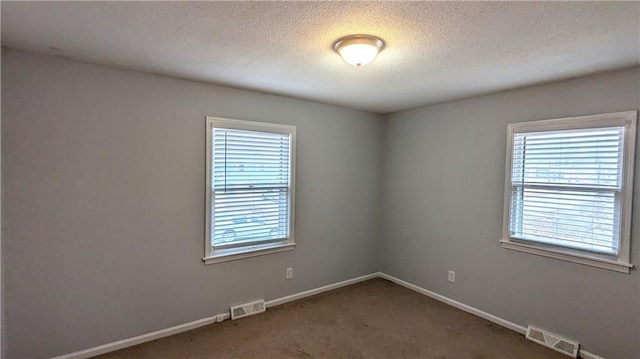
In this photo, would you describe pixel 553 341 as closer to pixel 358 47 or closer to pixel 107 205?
pixel 358 47

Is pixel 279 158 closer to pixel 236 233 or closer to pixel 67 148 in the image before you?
pixel 236 233

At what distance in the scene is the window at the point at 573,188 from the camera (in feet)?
8.10

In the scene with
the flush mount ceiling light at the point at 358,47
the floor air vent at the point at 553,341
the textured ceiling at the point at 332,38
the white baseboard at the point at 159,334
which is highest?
the textured ceiling at the point at 332,38

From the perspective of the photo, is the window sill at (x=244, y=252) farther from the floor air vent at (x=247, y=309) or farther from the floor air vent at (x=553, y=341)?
the floor air vent at (x=553, y=341)

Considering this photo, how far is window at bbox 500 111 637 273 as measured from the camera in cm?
247

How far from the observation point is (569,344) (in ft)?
8.82

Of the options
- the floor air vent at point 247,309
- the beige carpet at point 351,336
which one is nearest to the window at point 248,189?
the floor air vent at point 247,309

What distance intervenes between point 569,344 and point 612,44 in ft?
7.82

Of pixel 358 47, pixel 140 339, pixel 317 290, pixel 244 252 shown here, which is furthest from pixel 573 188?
pixel 140 339

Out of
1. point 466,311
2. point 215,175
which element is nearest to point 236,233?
point 215,175

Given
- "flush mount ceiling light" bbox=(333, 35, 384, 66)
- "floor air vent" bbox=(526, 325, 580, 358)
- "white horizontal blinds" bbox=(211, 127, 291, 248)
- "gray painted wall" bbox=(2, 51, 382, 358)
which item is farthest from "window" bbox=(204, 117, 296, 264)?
"floor air vent" bbox=(526, 325, 580, 358)

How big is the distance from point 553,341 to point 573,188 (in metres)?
1.36

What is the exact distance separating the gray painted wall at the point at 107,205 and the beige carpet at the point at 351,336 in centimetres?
28

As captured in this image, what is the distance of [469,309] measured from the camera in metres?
3.47
